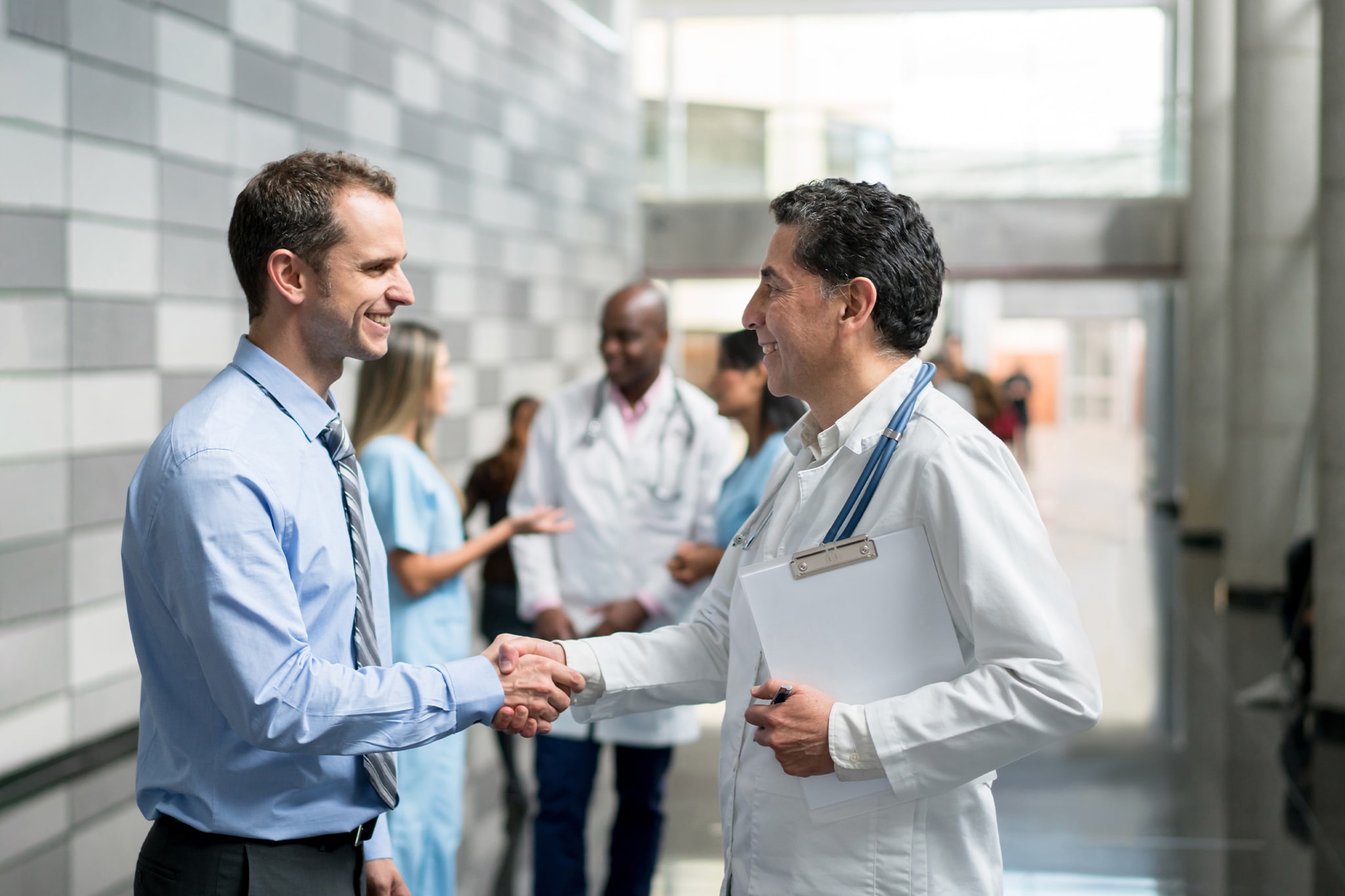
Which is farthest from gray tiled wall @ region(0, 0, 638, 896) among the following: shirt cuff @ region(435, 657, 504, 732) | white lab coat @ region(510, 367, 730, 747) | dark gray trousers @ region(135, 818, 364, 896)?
shirt cuff @ region(435, 657, 504, 732)

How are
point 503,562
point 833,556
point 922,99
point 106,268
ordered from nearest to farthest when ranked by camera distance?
point 833,556
point 503,562
point 106,268
point 922,99

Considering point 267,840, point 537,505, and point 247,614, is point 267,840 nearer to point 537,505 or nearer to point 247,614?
point 247,614

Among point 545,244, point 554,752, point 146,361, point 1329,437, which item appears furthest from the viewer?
point 545,244

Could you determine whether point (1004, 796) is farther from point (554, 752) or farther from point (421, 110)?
point (421, 110)

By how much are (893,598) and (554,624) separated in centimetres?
188

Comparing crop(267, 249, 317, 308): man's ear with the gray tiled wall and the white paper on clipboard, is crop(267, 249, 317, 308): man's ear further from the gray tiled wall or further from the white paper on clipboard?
the gray tiled wall

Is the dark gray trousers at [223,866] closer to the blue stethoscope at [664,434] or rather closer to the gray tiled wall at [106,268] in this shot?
the blue stethoscope at [664,434]

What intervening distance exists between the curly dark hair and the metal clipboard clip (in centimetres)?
31

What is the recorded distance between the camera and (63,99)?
15.9 ft

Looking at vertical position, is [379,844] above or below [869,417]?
below

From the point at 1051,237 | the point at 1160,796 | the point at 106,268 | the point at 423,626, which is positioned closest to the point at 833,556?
the point at 423,626

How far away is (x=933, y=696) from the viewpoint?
1.55m

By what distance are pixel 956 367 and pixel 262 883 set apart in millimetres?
10418

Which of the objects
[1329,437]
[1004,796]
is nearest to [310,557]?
[1004,796]
